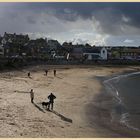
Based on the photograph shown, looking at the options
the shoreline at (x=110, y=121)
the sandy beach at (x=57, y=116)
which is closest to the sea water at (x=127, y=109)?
the shoreline at (x=110, y=121)

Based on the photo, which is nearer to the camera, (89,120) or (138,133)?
(138,133)

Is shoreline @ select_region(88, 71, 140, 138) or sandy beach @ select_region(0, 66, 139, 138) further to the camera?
shoreline @ select_region(88, 71, 140, 138)

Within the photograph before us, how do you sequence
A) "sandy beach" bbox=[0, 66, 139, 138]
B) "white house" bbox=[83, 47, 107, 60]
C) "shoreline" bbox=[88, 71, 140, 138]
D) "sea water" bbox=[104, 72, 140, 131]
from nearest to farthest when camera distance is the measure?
"sandy beach" bbox=[0, 66, 139, 138]
"shoreline" bbox=[88, 71, 140, 138]
"sea water" bbox=[104, 72, 140, 131]
"white house" bbox=[83, 47, 107, 60]

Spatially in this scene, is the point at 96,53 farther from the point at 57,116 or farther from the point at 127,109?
the point at 57,116

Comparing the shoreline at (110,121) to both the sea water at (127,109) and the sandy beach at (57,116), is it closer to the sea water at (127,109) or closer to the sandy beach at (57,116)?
the sandy beach at (57,116)

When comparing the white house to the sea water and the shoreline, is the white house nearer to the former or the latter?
the sea water

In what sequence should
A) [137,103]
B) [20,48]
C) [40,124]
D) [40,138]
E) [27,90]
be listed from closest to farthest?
[40,138], [40,124], [137,103], [27,90], [20,48]

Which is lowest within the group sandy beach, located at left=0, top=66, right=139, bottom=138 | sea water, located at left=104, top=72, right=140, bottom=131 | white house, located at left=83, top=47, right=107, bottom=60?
sea water, located at left=104, top=72, right=140, bottom=131

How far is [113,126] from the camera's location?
2311cm

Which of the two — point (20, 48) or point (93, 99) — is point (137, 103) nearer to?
point (93, 99)

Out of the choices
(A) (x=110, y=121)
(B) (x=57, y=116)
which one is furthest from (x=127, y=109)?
(B) (x=57, y=116)

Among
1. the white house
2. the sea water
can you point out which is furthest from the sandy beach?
the white house

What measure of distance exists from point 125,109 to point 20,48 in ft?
278

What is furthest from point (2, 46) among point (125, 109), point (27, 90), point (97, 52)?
point (125, 109)
